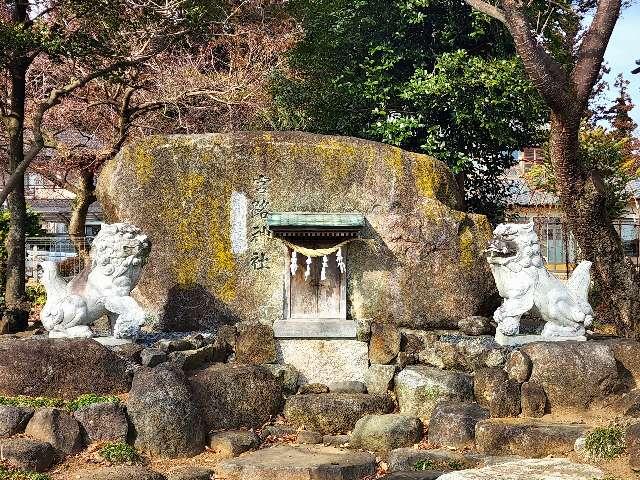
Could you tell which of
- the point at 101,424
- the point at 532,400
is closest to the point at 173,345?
the point at 101,424

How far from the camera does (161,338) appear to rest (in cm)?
1091

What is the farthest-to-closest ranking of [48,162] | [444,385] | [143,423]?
1. [48,162]
2. [444,385]
3. [143,423]

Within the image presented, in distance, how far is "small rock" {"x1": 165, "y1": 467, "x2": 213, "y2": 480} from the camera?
26.2 feet

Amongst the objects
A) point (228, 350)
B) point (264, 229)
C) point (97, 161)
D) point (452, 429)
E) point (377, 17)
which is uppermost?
point (377, 17)

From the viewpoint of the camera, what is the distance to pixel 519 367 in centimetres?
958

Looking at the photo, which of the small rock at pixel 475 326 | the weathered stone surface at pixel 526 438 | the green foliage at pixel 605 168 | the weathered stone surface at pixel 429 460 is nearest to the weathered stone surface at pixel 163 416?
the weathered stone surface at pixel 429 460

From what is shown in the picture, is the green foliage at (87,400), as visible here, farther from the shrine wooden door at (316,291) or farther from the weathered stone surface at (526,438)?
the weathered stone surface at (526,438)

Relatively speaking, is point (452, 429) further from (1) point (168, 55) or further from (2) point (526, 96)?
(1) point (168, 55)

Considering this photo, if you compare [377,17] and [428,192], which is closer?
[428,192]

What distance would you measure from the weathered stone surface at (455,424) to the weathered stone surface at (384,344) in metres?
1.65

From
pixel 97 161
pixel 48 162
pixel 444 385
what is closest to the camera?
pixel 444 385

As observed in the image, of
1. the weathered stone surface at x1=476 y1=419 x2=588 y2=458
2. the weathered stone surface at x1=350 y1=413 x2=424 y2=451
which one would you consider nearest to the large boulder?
the weathered stone surface at x1=350 y1=413 x2=424 y2=451

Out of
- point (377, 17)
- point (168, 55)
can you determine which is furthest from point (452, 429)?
point (168, 55)

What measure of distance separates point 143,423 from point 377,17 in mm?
11388
